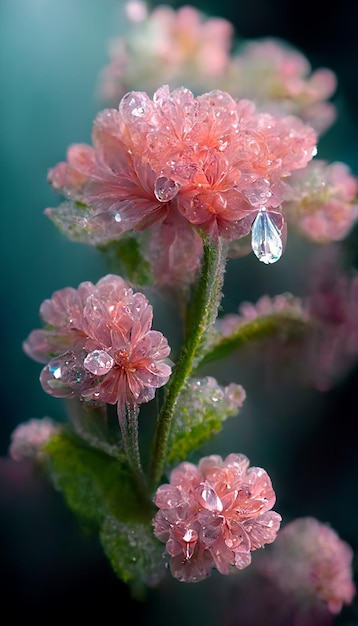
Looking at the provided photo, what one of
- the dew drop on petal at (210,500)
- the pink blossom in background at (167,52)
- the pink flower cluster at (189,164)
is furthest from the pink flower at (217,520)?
the pink blossom in background at (167,52)

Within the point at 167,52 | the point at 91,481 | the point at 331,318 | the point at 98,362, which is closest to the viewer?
the point at 98,362

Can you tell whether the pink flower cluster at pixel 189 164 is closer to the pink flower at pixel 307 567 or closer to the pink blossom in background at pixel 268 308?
the pink blossom in background at pixel 268 308

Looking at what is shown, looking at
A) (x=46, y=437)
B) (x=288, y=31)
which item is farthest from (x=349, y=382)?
(x=288, y=31)

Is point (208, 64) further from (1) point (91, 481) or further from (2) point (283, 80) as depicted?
(1) point (91, 481)

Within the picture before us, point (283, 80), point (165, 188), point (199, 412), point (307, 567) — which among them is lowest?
point (307, 567)

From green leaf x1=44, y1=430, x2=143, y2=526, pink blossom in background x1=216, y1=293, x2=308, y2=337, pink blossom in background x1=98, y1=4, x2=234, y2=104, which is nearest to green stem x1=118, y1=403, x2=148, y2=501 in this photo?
green leaf x1=44, y1=430, x2=143, y2=526

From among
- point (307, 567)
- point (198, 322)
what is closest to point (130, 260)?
point (198, 322)

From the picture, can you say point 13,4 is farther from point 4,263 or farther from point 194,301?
point 194,301
